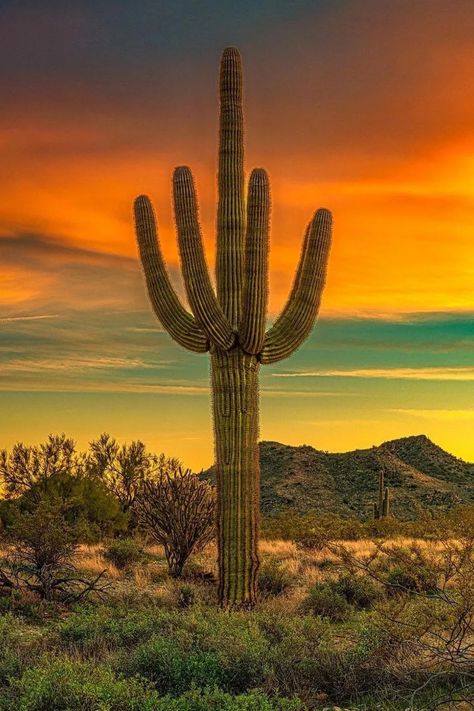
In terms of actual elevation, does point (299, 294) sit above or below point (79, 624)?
above

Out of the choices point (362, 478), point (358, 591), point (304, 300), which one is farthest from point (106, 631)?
point (362, 478)

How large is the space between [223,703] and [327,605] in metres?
6.26

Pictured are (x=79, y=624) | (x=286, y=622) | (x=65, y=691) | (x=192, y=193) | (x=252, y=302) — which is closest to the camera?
(x=65, y=691)

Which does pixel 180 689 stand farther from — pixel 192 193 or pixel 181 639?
pixel 192 193

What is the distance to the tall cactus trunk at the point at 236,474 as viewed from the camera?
13766 millimetres

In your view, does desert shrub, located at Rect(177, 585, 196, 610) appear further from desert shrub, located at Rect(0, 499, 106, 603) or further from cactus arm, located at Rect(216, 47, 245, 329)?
cactus arm, located at Rect(216, 47, 245, 329)

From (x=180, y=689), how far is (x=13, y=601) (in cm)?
610

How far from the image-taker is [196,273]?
1387 centimetres

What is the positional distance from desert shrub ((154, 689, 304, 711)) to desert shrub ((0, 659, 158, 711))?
0.18 metres

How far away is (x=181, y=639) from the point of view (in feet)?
31.7

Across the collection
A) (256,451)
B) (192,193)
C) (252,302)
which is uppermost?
(192,193)

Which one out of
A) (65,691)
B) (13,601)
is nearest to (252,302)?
(13,601)

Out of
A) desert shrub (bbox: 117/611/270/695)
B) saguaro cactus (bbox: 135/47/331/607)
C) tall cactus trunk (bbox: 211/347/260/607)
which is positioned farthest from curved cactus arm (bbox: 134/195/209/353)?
desert shrub (bbox: 117/611/270/695)

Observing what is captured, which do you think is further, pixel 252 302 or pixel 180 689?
pixel 252 302
